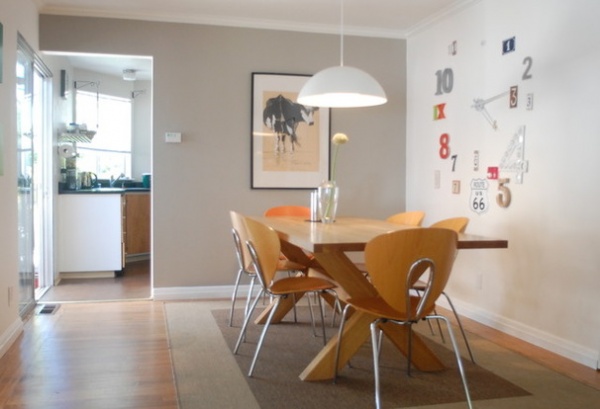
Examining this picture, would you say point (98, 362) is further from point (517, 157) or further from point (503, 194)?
point (517, 157)

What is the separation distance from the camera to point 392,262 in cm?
239

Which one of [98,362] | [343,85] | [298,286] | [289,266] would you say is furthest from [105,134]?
[298,286]

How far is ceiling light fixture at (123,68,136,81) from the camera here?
23.7 feet

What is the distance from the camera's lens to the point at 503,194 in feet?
13.0

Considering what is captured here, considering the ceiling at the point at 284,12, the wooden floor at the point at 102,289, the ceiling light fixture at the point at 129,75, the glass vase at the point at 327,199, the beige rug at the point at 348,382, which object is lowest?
the wooden floor at the point at 102,289

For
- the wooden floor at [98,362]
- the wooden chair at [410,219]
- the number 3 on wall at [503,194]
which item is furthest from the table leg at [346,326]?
the number 3 on wall at [503,194]

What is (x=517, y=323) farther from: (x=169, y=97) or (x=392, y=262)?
(x=169, y=97)

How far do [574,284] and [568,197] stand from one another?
0.51 meters

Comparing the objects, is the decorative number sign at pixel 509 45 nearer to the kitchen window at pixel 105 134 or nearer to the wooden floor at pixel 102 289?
the wooden floor at pixel 102 289

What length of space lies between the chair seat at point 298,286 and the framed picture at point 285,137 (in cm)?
199

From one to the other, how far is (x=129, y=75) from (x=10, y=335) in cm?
445

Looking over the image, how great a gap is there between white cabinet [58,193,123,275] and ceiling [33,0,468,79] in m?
1.97

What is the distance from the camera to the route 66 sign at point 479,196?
13.8ft

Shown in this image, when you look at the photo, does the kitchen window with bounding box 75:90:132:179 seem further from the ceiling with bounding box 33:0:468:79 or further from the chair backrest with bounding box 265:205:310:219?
the chair backrest with bounding box 265:205:310:219
